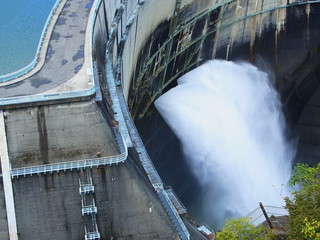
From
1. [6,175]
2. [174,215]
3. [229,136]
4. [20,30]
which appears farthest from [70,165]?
[229,136]

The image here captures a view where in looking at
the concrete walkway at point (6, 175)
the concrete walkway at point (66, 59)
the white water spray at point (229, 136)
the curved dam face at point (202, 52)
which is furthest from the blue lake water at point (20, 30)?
the white water spray at point (229, 136)

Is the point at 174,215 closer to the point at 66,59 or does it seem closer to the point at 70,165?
the point at 70,165

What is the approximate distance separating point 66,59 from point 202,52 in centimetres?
1802

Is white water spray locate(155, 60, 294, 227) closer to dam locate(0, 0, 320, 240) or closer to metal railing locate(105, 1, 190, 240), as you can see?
dam locate(0, 0, 320, 240)

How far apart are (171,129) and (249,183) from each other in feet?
21.3

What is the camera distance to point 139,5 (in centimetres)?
3562

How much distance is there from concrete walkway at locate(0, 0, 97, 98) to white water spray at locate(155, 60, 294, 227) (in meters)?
10.3

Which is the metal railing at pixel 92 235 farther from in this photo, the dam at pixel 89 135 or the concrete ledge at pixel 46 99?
the concrete ledge at pixel 46 99

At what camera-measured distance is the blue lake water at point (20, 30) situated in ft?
91.9

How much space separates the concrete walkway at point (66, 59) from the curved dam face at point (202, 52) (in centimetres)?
139

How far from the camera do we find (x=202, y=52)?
42.7m

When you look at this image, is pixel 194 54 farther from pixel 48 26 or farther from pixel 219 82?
pixel 48 26

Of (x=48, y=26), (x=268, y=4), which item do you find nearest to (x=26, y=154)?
(x=48, y=26)

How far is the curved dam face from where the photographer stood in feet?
116
